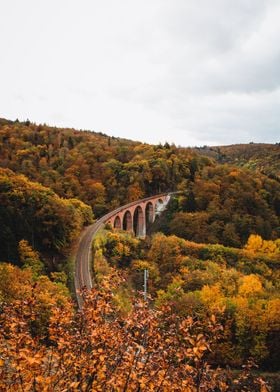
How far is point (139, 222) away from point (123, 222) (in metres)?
5.82

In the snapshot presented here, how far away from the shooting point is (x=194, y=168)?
318 ft

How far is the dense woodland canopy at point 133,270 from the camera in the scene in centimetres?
738

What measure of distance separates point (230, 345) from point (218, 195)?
4730 cm

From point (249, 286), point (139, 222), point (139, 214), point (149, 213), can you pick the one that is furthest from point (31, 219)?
point (149, 213)

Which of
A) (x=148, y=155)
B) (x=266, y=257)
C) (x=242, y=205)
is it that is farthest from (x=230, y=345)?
(x=148, y=155)

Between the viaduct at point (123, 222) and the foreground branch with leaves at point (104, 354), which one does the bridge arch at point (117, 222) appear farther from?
the foreground branch with leaves at point (104, 354)

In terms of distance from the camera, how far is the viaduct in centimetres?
4069

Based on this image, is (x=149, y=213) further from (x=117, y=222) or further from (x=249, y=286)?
(x=249, y=286)

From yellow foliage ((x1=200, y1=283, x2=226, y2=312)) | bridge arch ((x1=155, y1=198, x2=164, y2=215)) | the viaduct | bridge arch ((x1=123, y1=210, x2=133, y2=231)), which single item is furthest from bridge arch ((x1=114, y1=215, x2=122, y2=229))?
yellow foliage ((x1=200, y1=283, x2=226, y2=312))

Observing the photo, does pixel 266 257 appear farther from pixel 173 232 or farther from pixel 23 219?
pixel 23 219

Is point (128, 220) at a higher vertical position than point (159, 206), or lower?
lower

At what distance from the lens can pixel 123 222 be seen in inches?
2990

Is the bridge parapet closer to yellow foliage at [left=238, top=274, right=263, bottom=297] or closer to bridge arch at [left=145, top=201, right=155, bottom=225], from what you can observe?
bridge arch at [left=145, top=201, right=155, bottom=225]

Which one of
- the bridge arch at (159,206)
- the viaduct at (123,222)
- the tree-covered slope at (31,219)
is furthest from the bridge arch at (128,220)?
the tree-covered slope at (31,219)
